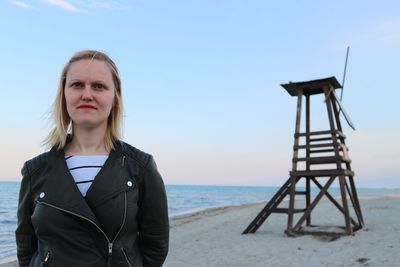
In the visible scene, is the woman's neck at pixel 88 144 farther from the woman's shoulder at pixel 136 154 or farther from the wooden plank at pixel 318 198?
the wooden plank at pixel 318 198

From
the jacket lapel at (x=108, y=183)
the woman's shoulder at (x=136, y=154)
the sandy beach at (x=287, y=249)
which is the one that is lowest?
the sandy beach at (x=287, y=249)

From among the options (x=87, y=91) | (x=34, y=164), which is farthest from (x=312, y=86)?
(x=34, y=164)

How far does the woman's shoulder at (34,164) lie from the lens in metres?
2.04

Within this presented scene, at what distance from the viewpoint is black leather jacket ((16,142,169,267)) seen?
188 centimetres

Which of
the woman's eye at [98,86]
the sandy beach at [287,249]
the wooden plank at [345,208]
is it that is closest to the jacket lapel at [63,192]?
the woman's eye at [98,86]

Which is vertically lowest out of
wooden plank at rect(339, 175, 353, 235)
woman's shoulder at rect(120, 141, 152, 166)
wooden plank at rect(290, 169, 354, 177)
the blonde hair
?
wooden plank at rect(339, 175, 353, 235)

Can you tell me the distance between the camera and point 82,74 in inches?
80.7

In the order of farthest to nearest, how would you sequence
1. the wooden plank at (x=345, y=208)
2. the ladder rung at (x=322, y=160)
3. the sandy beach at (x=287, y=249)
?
the ladder rung at (x=322, y=160), the wooden plank at (x=345, y=208), the sandy beach at (x=287, y=249)

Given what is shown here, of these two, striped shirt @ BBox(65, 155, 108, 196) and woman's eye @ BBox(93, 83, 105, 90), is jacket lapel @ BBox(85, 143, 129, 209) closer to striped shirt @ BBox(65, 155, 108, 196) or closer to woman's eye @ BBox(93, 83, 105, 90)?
striped shirt @ BBox(65, 155, 108, 196)

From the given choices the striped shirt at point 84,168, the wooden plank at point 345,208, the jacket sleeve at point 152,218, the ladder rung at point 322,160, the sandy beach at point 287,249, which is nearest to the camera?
the striped shirt at point 84,168

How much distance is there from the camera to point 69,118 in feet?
7.34

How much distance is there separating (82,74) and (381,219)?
15.8m

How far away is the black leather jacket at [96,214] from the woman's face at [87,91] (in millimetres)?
206

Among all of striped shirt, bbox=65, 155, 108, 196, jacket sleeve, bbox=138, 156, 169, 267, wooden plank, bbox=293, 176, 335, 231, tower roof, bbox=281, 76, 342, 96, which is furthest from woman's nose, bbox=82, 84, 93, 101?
tower roof, bbox=281, 76, 342, 96
